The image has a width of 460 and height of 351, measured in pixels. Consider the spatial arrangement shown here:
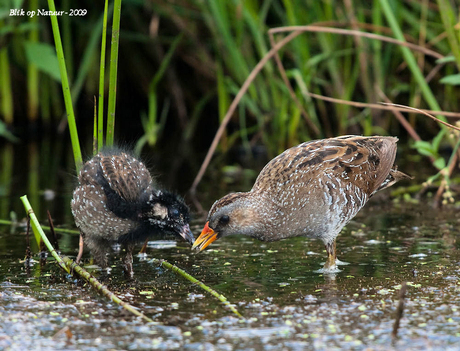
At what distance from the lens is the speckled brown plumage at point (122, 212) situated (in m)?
4.78

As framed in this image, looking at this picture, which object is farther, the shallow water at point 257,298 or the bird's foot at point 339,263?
the bird's foot at point 339,263

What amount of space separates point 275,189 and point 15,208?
124 inches

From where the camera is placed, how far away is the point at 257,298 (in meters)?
4.28

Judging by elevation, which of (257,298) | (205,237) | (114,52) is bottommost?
(257,298)

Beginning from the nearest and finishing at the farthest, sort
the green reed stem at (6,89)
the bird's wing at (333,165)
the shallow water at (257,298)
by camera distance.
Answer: the shallow water at (257,298)
the bird's wing at (333,165)
the green reed stem at (6,89)

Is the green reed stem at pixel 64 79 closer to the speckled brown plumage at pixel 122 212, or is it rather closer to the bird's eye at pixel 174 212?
the speckled brown plumage at pixel 122 212

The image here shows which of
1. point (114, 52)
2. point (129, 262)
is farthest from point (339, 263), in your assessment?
point (114, 52)

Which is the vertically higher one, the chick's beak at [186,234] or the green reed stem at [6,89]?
the green reed stem at [6,89]

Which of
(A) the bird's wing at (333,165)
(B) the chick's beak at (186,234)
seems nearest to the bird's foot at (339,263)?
(A) the bird's wing at (333,165)

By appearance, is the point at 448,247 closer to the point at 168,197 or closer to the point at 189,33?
the point at 168,197

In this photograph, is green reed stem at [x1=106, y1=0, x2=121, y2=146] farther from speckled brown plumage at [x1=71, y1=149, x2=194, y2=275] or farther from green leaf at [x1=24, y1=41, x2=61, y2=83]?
green leaf at [x1=24, y1=41, x2=61, y2=83]

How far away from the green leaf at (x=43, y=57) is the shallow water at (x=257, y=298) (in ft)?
12.4

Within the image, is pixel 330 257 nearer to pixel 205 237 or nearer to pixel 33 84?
pixel 205 237

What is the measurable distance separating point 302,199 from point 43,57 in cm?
560
